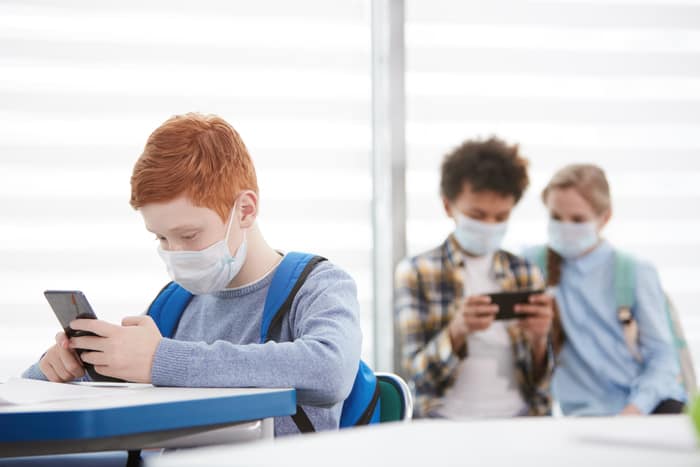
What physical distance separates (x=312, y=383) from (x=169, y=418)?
30cm

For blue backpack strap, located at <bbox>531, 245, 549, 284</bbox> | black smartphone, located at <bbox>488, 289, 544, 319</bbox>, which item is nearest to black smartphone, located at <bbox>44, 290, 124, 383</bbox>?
black smartphone, located at <bbox>488, 289, 544, 319</bbox>

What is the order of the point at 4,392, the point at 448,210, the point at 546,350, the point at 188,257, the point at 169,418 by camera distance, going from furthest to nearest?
the point at 448,210 → the point at 546,350 → the point at 188,257 → the point at 4,392 → the point at 169,418

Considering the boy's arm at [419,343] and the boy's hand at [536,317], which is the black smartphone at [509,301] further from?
the boy's arm at [419,343]

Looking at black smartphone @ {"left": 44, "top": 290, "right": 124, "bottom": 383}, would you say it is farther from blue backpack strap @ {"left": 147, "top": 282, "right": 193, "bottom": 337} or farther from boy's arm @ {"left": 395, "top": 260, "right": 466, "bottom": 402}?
boy's arm @ {"left": 395, "top": 260, "right": 466, "bottom": 402}

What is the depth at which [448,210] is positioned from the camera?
349 cm

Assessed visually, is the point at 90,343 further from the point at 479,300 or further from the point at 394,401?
the point at 479,300

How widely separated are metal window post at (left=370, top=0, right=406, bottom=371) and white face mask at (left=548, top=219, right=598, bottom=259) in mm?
662

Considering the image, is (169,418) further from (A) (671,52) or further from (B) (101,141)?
(A) (671,52)

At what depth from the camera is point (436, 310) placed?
3324 mm

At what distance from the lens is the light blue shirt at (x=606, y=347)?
3.06 metres

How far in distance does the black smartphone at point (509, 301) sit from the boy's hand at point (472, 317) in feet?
0.09

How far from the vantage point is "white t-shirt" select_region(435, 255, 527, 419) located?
9.93ft

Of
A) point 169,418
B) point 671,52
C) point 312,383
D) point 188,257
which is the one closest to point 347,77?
point 671,52

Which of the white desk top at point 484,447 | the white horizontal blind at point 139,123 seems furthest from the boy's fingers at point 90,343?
the white horizontal blind at point 139,123
